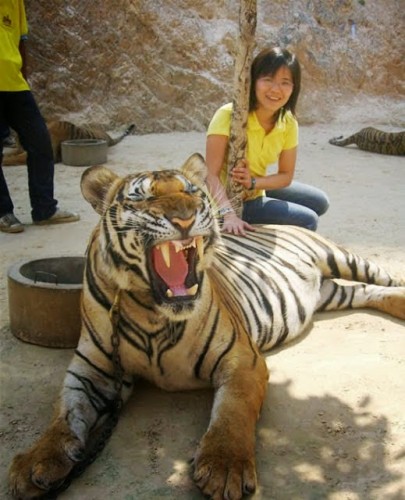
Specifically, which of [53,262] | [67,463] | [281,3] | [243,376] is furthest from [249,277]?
[281,3]

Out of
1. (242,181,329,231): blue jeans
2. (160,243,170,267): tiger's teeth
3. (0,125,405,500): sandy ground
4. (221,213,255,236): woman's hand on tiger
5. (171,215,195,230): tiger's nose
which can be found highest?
(171,215,195,230): tiger's nose

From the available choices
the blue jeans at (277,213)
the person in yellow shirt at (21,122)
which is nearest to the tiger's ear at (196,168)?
the blue jeans at (277,213)

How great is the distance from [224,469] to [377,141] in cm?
818

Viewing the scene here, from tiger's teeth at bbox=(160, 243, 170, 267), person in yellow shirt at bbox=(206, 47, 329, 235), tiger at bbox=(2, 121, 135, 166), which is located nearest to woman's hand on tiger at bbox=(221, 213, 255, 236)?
person in yellow shirt at bbox=(206, 47, 329, 235)

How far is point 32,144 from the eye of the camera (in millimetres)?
5176

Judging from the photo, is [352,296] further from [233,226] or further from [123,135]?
[123,135]

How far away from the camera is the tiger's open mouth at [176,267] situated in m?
2.32

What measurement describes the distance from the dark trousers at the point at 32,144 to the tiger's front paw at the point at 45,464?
3349 millimetres

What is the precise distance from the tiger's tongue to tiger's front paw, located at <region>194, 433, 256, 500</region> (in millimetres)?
535

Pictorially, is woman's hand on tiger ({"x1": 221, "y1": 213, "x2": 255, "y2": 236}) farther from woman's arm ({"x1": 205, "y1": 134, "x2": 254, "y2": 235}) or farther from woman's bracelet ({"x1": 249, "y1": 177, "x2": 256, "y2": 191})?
woman's bracelet ({"x1": 249, "y1": 177, "x2": 256, "y2": 191})

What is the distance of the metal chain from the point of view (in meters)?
2.21

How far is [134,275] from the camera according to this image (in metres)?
2.39

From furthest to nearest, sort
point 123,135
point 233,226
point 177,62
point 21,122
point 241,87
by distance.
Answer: point 177,62 < point 123,135 < point 21,122 < point 241,87 < point 233,226

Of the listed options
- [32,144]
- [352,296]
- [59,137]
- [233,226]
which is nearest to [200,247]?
[233,226]
